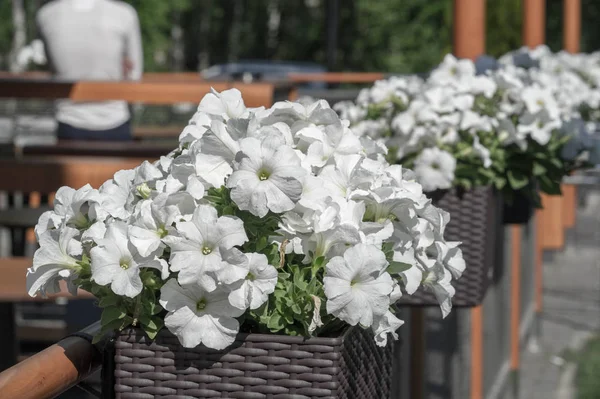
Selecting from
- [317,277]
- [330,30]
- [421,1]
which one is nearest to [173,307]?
[317,277]

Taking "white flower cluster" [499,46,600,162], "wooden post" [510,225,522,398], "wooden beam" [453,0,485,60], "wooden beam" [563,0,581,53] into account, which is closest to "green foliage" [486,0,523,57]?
"wooden beam" [563,0,581,53]

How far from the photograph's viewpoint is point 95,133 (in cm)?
486

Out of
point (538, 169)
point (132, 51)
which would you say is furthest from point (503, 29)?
point (538, 169)

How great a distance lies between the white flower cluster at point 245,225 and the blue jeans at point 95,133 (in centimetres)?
321

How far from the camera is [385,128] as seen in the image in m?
3.13

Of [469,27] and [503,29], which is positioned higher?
[503,29]

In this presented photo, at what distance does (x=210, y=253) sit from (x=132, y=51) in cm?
354

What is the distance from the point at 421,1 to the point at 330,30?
18950 millimetres

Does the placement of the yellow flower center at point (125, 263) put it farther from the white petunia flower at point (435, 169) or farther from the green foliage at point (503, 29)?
the green foliage at point (503, 29)

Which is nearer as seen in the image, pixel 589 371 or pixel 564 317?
pixel 589 371

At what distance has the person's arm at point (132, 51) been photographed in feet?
15.9

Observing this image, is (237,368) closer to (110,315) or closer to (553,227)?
(110,315)

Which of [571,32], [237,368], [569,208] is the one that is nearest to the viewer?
[237,368]

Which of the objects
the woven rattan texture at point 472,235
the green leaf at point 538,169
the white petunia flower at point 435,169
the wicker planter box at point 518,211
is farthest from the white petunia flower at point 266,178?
the wicker planter box at point 518,211
